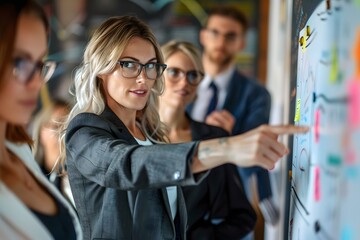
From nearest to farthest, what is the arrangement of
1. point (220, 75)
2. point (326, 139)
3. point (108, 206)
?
point (326, 139)
point (108, 206)
point (220, 75)

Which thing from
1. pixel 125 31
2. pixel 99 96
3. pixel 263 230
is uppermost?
pixel 125 31

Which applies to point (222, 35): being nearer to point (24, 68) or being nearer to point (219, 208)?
point (219, 208)

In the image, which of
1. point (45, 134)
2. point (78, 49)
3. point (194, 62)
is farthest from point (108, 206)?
point (78, 49)

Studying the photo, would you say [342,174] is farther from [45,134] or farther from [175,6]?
[175,6]

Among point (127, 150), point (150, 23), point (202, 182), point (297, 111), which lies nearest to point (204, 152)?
point (127, 150)

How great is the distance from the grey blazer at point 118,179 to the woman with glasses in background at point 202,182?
403 millimetres

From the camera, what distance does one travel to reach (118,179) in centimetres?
132

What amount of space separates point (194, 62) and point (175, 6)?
80.3 inches

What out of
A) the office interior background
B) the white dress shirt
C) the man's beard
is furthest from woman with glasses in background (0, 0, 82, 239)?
the office interior background

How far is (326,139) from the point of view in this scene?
1.25 m

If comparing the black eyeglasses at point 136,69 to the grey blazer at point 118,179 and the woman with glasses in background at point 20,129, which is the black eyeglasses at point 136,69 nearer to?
the grey blazer at point 118,179

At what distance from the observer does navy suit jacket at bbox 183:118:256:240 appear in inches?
80.3

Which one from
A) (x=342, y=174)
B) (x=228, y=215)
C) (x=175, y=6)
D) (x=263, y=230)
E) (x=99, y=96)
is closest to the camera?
(x=342, y=174)

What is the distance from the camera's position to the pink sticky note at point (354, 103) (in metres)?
1.04
